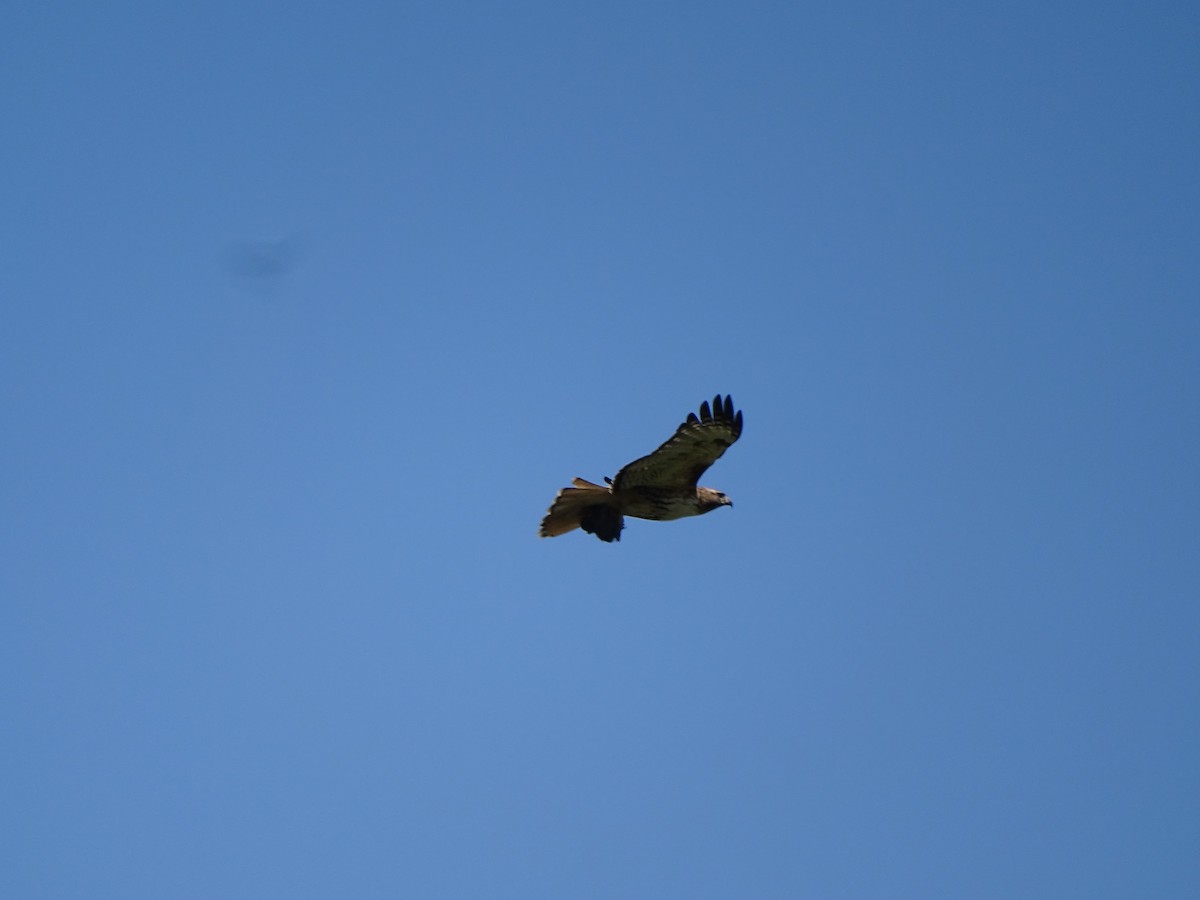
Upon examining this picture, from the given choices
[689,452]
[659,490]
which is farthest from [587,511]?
[689,452]

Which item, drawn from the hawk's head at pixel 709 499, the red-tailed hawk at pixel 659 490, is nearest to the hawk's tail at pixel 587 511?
the red-tailed hawk at pixel 659 490

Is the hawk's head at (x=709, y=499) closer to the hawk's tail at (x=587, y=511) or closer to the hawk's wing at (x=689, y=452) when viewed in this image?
the hawk's wing at (x=689, y=452)

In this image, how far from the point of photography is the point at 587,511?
46.6 feet

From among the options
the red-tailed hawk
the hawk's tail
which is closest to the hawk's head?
the red-tailed hawk

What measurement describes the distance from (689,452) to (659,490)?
0.71 meters

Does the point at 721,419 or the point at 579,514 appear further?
the point at 579,514

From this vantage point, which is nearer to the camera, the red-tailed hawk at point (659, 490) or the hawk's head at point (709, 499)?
the red-tailed hawk at point (659, 490)

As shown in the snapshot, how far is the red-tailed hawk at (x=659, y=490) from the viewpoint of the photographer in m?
13.2

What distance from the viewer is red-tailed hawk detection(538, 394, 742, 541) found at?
13.2m

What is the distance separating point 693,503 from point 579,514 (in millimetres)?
1201

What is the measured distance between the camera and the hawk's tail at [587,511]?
46.0ft

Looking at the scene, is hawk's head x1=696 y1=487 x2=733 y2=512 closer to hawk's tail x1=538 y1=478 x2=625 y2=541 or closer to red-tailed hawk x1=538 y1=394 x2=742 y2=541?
red-tailed hawk x1=538 y1=394 x2=742 y2=541

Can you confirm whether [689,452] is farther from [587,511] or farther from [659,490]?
[587,511]

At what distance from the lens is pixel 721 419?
13188 millimetres
